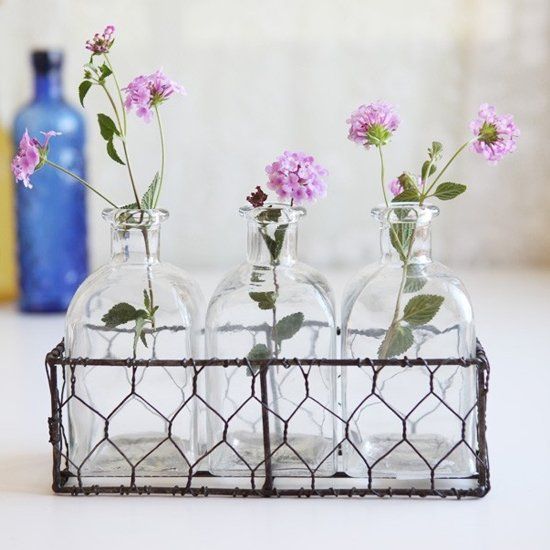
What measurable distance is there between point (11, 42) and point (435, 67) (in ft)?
2.32

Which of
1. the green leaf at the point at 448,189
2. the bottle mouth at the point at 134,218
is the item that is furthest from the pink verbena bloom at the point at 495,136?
the bottle mouth at the point at 134,218

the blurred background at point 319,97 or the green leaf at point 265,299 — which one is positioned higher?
the blurred background at point 319,97

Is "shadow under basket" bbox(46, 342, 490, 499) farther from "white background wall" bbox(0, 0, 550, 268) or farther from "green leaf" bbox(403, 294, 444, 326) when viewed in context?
"white background wall" bbox(0, 0, 550, 268)

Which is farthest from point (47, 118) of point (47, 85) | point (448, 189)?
point (448, 189)

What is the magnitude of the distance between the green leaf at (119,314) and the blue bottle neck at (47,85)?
2.85ft

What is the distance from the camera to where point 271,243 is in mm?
766

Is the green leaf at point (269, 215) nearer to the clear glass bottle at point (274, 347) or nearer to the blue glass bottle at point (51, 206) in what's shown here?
the clear glass bottle at point (274, 347)

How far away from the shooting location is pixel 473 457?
0.77m

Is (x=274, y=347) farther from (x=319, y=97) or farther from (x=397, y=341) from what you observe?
A: (x=319, y=97)

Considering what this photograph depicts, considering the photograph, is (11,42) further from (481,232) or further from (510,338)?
(510,338)

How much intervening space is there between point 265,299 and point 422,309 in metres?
0.11

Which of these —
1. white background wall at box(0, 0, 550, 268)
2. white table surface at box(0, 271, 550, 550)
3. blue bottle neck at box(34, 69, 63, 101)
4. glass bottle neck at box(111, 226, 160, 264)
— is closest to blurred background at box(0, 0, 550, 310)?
white background wall at box(0, 0, 550, 268)

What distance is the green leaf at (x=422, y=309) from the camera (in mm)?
743

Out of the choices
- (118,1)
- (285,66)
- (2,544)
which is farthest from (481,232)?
(2,544)
